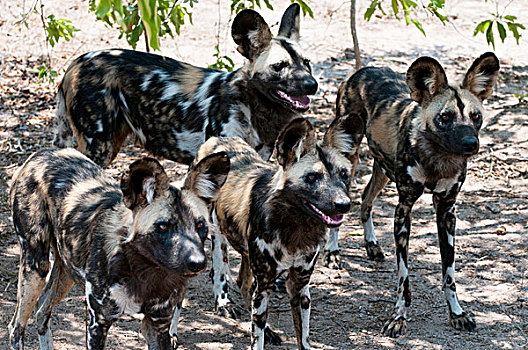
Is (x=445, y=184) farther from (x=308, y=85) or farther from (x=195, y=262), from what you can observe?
(x=195, y=262)

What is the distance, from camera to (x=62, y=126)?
5391mm

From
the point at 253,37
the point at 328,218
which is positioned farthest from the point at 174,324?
the point at 253,37

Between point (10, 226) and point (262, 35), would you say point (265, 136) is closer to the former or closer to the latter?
point (262, 35)

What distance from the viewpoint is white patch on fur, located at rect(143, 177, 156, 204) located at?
3109 millimetres

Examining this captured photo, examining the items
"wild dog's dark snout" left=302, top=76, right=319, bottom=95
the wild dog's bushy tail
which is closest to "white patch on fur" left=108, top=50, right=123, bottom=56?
the wild dog's bushy tail

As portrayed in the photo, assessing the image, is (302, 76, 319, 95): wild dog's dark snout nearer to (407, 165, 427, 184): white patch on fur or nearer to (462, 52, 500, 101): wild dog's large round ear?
(407, 165, 427, 184): white patch on fur

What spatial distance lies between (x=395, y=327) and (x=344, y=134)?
1.47 meters

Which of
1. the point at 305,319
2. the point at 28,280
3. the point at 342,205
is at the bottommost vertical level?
the point at 305,319

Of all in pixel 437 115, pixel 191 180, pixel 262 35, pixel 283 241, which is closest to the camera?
pixel 191 180

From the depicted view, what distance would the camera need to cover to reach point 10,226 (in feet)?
19.1

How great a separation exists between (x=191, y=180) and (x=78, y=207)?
0.66m

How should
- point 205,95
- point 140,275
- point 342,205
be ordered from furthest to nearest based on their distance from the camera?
point 205,95 → point 342,205 → point 140,275

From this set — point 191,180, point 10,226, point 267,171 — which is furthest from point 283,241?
point 10,226

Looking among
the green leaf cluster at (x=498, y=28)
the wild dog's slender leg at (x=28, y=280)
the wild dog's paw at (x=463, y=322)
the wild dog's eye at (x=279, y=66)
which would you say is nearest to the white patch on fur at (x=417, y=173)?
the wild dog's paw at (x=463, y=322)
